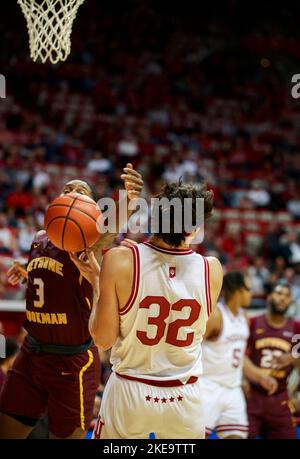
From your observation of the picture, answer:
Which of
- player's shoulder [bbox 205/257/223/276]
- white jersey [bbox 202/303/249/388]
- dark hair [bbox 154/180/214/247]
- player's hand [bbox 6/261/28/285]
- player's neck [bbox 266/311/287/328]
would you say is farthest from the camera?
player's neck [bbox 266/311/287/328]

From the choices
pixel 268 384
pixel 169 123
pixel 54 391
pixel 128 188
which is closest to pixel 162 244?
pixel 128 188

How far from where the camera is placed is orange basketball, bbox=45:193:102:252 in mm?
3635

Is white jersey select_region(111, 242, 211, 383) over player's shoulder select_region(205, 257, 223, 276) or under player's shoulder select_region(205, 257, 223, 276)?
under

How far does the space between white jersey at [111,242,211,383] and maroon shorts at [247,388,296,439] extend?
2.91 metres

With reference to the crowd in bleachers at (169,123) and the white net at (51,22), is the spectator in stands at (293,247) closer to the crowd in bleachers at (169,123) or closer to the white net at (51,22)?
the crowd in bleachers at (169,123)

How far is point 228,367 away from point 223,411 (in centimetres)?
37

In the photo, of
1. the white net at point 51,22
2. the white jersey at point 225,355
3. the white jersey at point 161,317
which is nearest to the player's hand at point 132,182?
the white jersey at point 161,317

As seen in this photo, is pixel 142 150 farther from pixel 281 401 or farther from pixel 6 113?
pixel 281 401

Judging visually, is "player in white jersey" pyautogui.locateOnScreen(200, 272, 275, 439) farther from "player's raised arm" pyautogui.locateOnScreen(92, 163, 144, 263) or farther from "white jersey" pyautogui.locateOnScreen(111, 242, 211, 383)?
"white jersey" pyautogui.locateOnScreen(111, 242, 211, 383)

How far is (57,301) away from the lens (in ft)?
13.4

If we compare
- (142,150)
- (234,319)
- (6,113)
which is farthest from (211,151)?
(234,319)

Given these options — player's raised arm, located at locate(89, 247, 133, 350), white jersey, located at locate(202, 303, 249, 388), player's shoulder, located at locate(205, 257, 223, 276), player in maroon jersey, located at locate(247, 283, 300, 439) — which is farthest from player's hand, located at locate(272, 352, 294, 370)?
player's raised arm, located at locate(89, 247, 133, 350)

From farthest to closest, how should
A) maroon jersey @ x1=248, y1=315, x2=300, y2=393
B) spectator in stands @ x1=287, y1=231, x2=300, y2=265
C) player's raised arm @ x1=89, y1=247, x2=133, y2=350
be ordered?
spectator in stands @ x1=287, y1=231, x2=300, y2=265
maroon jersey @ x1=248, y1=315, x2=300, y2=393
player's raised arm @ x1=89, y1=247, x2=133, y2=350
